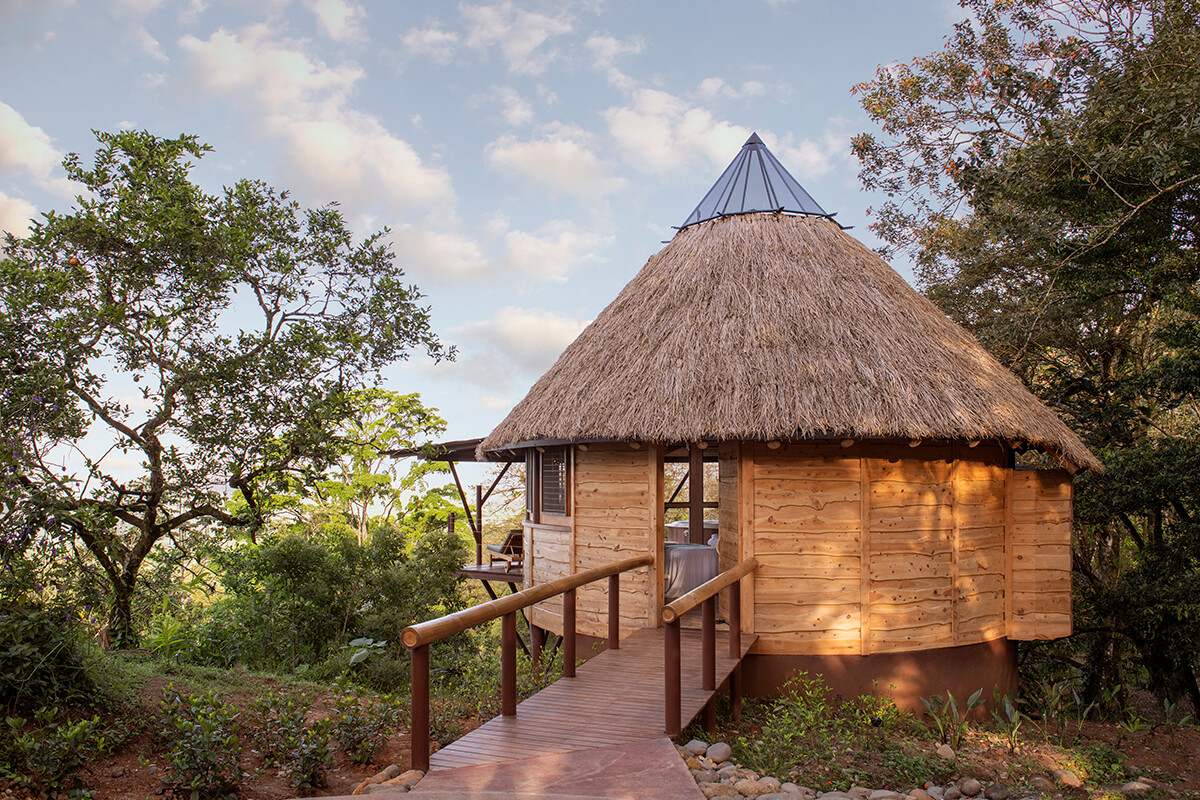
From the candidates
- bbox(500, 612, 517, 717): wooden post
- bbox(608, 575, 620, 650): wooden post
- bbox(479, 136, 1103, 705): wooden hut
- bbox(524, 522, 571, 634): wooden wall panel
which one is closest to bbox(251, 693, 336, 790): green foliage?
bbox(500, 612, 517, 717): wooden post

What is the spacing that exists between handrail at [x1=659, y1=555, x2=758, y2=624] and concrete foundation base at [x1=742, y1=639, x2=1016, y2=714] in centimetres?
107

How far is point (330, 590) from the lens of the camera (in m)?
12.5

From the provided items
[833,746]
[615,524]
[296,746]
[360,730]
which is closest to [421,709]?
[296,746]

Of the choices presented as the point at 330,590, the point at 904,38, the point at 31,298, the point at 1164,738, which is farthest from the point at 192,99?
the point at 1164,738

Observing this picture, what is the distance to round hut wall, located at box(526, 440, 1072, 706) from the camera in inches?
322

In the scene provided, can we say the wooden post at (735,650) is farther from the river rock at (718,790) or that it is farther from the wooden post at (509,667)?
the river rock at (718,790)

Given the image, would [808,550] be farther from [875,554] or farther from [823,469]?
[823,469]

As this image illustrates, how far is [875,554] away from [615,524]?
9.66 ft

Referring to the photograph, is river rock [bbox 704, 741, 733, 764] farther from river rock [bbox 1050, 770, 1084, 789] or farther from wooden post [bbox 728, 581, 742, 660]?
river rock [bbox 1050, 770, 1084, 789]

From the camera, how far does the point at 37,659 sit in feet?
19.5

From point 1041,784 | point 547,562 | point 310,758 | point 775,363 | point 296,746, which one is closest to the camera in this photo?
point 310,758

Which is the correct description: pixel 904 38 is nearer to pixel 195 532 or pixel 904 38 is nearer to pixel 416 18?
pixel 416 18

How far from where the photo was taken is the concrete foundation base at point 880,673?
26.7 feet

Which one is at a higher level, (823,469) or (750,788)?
(823,469)
